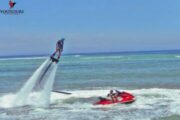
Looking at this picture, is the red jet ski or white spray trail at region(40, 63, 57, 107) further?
white spray trail at region(40, 63, 57, 107)

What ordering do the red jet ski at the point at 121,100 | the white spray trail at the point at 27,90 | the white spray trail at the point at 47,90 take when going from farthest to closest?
the white spray trail at the point at 27,90 → the white spray trail at the point at 47,90 → the red jet ski at the point at 121,100

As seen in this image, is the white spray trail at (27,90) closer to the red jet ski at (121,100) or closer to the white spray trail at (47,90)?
the white spray trail at (47,90)

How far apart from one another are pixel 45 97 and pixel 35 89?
213cm

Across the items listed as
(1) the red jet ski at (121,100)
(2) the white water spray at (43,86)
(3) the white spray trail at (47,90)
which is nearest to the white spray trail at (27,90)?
(2) the white water spray at (43,86)

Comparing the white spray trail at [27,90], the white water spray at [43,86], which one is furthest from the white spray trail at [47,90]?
the white spray trail at [27,90]

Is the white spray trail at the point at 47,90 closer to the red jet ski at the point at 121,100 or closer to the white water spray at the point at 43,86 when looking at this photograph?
the white water spray at the point at 43,86

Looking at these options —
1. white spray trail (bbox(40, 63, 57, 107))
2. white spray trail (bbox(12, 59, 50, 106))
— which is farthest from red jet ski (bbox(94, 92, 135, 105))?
white spray trail (bbox(12, 59, 50, 106))

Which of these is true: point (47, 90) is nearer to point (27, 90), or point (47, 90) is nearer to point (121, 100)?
point (27, 90)

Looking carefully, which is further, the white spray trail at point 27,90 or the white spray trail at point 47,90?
the white spray trail at point 27,90

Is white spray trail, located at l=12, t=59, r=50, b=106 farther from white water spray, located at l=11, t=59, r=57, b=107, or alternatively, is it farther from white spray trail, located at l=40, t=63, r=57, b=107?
white spray trail, located at l=40, t=63, r=57, b=107

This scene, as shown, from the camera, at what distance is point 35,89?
110 ft

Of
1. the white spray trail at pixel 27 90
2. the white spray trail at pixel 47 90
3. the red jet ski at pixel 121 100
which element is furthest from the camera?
the white spray trail at pixel 27 90

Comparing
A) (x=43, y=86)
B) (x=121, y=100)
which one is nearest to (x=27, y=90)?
(x=43, y=86)

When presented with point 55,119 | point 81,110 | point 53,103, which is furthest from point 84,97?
point 55,119
